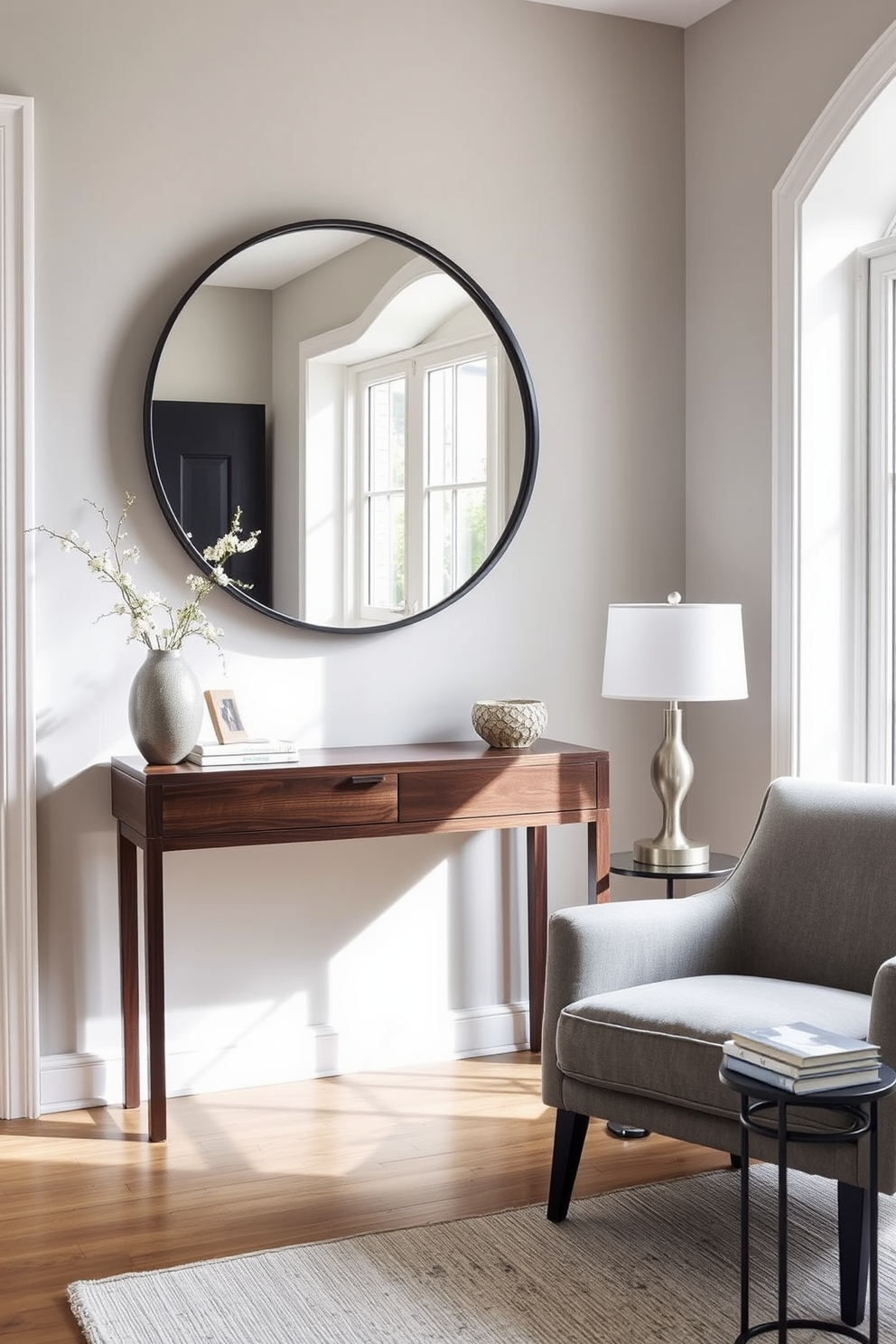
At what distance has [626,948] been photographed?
2.67 m

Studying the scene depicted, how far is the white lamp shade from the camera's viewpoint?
3.19 meters

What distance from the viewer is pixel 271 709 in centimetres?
344

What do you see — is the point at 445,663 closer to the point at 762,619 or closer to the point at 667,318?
the point at 762,619

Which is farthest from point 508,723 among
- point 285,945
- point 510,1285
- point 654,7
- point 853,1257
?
point 654,7

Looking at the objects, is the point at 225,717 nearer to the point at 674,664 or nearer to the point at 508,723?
the point at 508,723

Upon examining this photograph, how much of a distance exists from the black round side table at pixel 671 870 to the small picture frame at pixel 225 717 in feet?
3.09

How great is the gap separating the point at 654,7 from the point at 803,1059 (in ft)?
9.55

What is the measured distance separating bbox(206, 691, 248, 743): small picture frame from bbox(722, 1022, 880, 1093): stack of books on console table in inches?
57.4

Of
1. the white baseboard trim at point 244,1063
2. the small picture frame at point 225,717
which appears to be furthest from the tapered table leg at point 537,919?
the small picture frame at point 225,717

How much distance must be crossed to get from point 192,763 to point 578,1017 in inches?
41.6

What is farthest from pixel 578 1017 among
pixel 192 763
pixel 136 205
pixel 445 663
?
pixel 136 205

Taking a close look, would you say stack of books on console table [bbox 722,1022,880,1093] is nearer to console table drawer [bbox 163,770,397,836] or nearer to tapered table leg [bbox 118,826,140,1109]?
console table drawer [bbox 163,770,397,836]

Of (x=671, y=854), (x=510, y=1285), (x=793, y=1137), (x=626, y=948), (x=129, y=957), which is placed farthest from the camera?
(x=671, y=854)

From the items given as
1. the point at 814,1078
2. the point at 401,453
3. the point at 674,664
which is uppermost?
the point at 401,453
